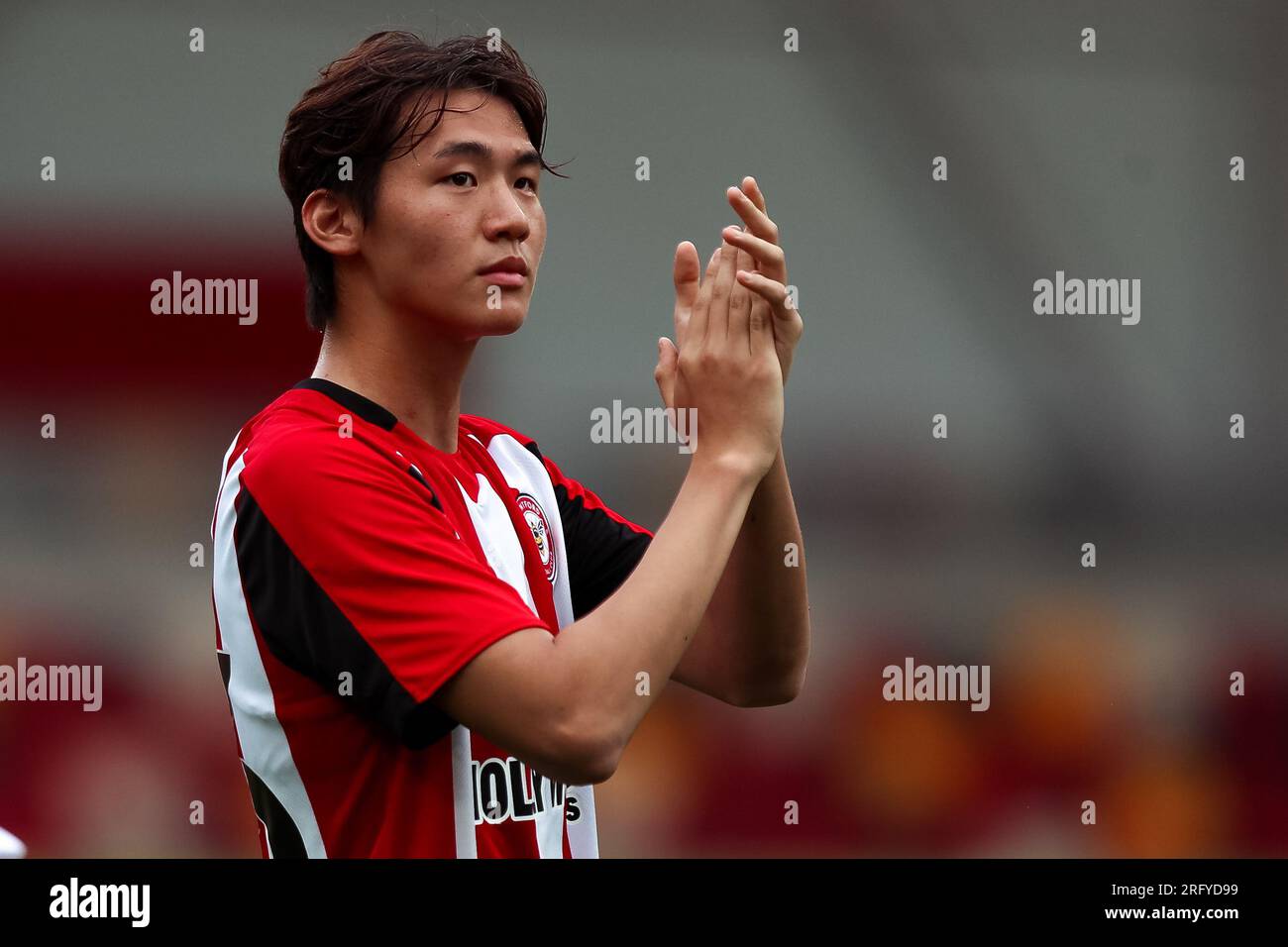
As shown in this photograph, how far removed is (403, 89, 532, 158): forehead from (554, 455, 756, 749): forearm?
0.59 meters

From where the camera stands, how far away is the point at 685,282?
1.89 m

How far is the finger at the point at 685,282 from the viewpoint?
6.14 feet

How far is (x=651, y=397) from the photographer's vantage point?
5891 millimetres

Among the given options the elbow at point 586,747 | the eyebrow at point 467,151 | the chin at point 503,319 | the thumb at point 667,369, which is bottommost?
the elbow at point 586,747

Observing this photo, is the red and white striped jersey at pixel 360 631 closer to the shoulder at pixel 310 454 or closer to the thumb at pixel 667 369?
the shoulder at pixel 310 454

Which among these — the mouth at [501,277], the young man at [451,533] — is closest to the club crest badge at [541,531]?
the young man at [451,533]

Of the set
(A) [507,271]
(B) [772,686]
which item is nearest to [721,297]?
(A) [507,271]

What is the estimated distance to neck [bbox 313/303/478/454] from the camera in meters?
1.89

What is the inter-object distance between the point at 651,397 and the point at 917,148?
2028 millimetres

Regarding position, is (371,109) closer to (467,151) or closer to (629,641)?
(467,151)

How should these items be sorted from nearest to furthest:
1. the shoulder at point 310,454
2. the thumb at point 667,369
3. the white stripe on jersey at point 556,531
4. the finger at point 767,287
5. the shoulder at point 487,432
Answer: the shoulder at point 310,454, the finger at point 767,287, the thumb at point 667,369, the white stripe on jersey at point 556,531, the shoulder at point 487,432

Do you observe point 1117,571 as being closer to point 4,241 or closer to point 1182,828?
point 1182,828

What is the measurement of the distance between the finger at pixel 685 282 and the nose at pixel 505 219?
0.23m
